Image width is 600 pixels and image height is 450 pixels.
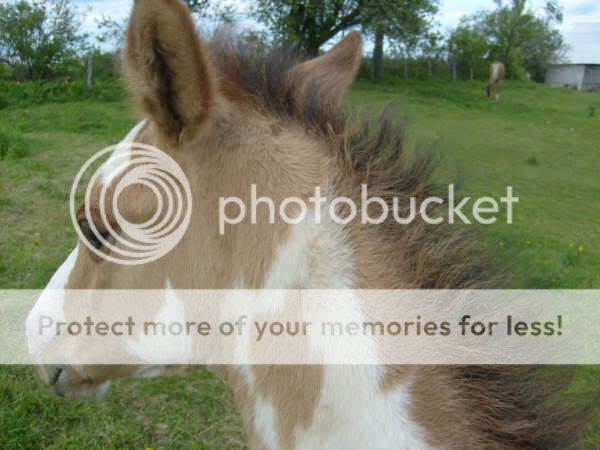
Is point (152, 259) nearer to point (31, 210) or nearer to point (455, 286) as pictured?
point (455, 286)

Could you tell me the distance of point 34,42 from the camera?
46.1 ft

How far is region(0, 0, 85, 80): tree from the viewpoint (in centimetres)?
1346

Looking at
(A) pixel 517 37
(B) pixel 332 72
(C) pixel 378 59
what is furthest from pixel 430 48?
(B) pixel 332 72

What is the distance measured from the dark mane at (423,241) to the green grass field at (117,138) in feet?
0.43

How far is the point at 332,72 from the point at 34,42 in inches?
591

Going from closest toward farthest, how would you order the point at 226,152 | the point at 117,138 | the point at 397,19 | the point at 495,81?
the point at 226,152
the point at 117,138
the point at 397,19
the point at 495,81

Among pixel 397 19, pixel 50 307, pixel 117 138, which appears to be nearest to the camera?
pixel 50 307

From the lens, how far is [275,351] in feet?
4.08

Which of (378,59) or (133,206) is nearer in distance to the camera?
(133,206)

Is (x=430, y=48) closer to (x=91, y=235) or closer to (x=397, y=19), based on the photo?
(x=397, y=19)

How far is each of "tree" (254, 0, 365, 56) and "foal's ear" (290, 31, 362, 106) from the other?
16.8m

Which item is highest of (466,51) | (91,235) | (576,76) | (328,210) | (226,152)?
(466,51)

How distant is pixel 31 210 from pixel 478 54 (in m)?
24.7

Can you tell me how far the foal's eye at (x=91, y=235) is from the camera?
4.80 feet
